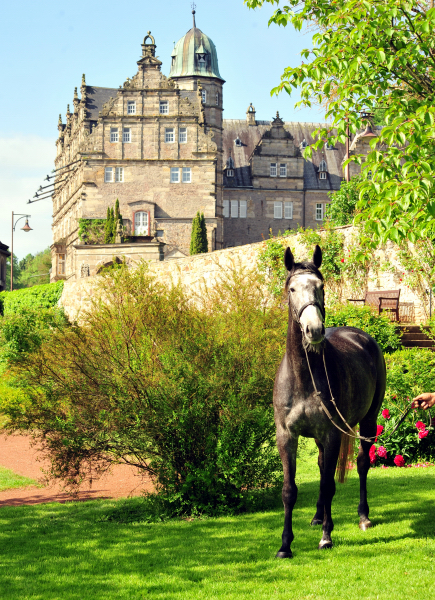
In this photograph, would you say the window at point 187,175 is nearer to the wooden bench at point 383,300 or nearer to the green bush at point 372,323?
the wooden bench at point 383,300

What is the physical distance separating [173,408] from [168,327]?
1096 mm

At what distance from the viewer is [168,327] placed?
857cm

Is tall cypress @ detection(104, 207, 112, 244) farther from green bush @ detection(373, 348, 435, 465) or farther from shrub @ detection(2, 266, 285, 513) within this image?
shrub @ detection(2, 266, 285, 513)

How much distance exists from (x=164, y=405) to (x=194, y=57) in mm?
64424

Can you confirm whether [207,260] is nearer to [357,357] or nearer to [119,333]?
[119,333]

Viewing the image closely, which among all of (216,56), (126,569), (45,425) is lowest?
(126,569)

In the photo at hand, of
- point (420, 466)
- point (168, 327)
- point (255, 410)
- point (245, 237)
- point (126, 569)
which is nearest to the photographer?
point (126, 569)

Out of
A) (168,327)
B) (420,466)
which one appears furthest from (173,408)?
(420,466)

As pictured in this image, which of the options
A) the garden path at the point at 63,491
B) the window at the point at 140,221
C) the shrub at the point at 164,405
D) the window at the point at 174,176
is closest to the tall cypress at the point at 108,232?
the window at the point at 140,221

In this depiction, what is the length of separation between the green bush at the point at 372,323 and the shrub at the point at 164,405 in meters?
7.33

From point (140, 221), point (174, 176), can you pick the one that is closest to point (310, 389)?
point (140, 221)

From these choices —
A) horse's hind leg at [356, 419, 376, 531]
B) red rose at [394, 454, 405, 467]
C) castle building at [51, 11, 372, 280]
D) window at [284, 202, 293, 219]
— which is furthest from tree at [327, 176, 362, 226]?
window at [284, 202, 293, 219]

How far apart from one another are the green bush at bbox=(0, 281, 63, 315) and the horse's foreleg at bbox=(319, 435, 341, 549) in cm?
3143

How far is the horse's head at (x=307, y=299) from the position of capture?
5359 mm
